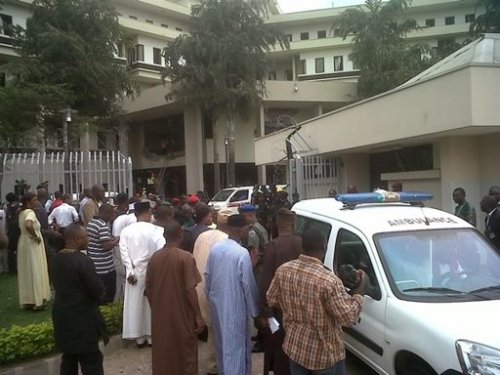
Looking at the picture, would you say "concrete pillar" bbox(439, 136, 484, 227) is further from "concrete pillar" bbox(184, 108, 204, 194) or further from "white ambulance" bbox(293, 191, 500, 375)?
"concrete pillar" bbox(184, 108, 204, 194)

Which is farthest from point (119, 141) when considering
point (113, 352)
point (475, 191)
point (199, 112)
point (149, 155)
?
point (113, 352)

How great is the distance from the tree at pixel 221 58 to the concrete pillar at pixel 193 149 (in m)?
2.90

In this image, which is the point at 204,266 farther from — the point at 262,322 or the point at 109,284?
the point at 109,284

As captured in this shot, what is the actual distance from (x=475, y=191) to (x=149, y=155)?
29054 mm

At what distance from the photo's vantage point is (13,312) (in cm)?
764

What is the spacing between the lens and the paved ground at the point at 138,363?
5.39m

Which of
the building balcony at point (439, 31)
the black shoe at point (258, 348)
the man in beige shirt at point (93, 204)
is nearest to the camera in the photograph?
the black shoe at point (258, 348)

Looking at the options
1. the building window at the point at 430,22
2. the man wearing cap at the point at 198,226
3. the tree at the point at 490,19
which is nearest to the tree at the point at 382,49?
the tree at the point at 490,19

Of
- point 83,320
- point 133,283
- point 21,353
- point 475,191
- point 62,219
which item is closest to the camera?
point 83,320

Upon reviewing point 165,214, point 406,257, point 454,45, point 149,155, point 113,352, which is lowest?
point 113,352

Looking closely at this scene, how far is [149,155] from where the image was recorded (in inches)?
1459

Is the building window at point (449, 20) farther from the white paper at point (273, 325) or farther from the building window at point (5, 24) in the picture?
the white paper at point (273, 325)

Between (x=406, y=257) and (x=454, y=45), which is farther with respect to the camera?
(x=454, y=45)

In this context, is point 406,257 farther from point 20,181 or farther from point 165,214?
point 20,181
